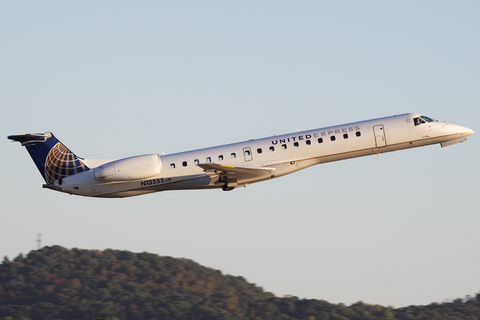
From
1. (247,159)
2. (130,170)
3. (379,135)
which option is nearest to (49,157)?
(130,170)

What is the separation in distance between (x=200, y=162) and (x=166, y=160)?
1907 millimetres

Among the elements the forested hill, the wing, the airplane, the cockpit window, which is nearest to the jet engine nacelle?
the airplane

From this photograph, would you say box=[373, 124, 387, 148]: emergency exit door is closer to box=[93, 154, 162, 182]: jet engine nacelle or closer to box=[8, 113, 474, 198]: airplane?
box=[8, 113, 474, 198]: airplane

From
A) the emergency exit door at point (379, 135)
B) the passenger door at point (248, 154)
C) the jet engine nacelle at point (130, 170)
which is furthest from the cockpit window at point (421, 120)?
the jet engine nacelle at point (130, 170)

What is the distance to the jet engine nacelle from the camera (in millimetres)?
32094

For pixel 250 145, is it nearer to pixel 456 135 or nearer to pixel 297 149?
pixel 297 149

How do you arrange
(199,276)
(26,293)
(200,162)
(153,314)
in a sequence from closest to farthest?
(200,162), (153,314), (26,293), (199,276)

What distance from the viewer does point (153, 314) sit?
328ft

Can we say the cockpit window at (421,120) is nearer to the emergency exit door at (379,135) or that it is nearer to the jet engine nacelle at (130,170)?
the emergency exit door at (379,135)

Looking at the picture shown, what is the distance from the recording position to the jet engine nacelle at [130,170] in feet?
105

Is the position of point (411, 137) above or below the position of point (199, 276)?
above

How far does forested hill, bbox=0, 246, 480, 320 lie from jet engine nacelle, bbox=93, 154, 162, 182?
6706 cm

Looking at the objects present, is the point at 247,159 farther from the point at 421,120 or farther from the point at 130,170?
the point at 421,120

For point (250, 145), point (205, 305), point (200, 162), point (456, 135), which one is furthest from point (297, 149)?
point (205, 305)
